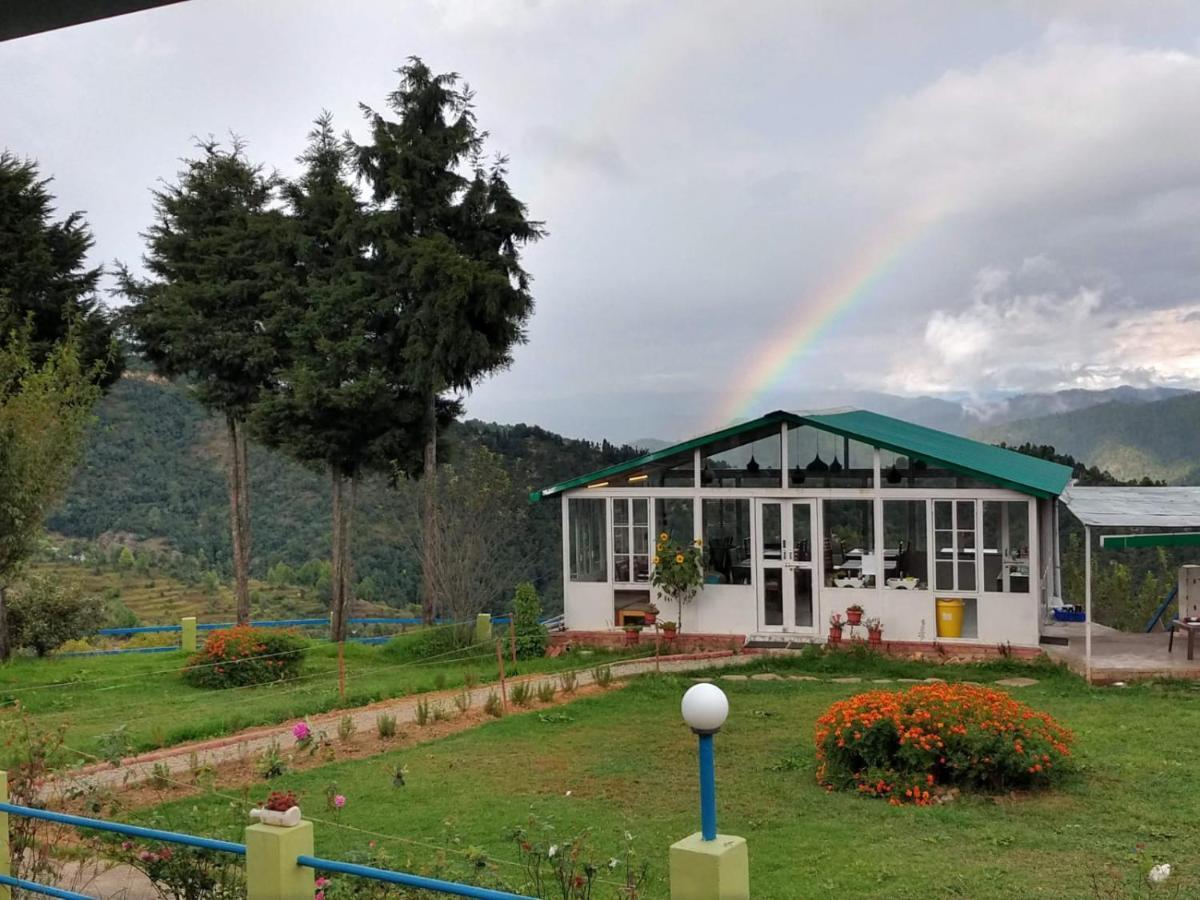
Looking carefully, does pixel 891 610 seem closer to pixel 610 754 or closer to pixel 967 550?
pixel 967 550

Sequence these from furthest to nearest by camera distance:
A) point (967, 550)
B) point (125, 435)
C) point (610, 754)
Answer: point (125, 435) → point (967, 550) → point (610, 754)

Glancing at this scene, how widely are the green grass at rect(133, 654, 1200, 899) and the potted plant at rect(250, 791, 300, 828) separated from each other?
7.28 feet

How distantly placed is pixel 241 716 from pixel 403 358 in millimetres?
10420

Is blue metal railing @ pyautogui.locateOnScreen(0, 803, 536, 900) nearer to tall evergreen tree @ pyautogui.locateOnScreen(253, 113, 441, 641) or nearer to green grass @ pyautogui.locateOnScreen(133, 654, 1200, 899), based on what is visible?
green grass @ pyautogui.locateOnScreen(133, 654, 1200, 899)

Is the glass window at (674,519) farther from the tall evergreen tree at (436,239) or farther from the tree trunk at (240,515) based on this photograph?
the tree trunk at (240,515)

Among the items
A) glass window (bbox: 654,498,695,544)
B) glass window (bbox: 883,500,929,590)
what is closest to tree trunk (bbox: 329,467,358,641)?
glass window (bbox: 654,498,695,544)

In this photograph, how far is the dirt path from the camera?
29.4ft

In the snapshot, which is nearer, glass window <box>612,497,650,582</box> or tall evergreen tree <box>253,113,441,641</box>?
glass window <box>612,497,650,582</box>

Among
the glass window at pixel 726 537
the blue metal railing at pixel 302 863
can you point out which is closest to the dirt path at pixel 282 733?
the glass window at pixel 726 537

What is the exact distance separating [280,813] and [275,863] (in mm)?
176

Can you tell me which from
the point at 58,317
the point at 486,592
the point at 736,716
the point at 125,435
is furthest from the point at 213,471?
the point at 736,716

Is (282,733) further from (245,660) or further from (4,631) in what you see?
(4,631)

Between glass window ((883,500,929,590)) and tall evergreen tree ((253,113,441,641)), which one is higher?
tall evergreen tree ((253,113,441,641))

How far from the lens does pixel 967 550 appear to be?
591 inches
